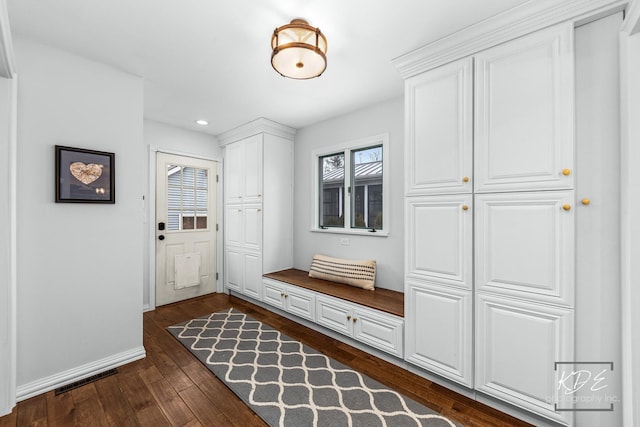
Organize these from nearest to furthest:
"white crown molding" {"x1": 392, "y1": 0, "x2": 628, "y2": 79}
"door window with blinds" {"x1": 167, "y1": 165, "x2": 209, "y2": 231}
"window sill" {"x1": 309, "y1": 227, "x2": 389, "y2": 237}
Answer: "white crown molding" {"x1": 392, "y1": 0, "x2": 628, "y2": 79} < "window sill" {"x1": 309, "y1": 227, "x2": 389, "y2": 237} < "door window with blinds" {"x1": 167, "y1": 165, "x2": 209, "y2": 231}

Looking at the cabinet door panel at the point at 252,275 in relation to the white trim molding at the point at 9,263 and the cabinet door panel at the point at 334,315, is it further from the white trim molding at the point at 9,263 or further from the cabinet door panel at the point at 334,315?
the white trim molding at the point at 9,263

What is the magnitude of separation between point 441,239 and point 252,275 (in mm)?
2622

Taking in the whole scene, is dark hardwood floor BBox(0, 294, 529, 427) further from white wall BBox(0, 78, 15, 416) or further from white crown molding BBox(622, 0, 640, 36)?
white crown molding BBox(622, 0, 640, 36)

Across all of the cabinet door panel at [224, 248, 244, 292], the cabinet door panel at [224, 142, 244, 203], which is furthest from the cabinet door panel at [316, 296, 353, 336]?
the cabinet door panel at [224, 142, 244, 203]

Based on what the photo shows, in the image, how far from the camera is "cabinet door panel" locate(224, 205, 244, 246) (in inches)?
157

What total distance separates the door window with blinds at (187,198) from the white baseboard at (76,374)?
1.81 m

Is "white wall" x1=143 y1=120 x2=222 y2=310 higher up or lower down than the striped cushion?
higher up

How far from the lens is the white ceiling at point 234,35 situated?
1.64 meters

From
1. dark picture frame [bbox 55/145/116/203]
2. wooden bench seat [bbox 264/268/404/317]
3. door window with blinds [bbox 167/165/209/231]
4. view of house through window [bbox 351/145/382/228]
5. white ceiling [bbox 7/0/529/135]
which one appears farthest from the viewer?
door window with blinds [bbox 167/165/209/231]

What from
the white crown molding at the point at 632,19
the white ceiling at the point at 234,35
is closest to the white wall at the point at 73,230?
the white ceiling at the point at 234,35

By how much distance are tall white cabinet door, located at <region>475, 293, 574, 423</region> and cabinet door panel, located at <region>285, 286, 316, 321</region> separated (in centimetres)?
163

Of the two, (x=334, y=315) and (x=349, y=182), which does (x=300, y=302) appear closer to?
(x=334, y=315)

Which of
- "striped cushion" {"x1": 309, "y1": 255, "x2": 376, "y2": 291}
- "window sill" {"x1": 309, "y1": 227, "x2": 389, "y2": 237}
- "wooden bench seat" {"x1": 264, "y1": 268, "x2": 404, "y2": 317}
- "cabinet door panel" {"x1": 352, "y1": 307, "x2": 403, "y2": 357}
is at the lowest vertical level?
"cabinet door panel" {"x1": 352, "y1": 307, "x2": 403, "y2": 357}

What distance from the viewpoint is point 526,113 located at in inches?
65.6
